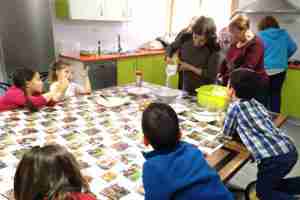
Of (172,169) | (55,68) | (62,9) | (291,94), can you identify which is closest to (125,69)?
(62,9)

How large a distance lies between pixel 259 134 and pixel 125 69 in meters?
2.73

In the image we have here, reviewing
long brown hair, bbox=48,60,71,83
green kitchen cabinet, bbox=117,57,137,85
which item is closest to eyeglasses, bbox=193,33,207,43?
long brown hair, bbox=48,60,71,83

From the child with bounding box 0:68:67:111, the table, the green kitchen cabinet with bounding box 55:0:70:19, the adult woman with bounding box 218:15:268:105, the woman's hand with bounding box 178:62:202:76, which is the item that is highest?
the green kitchen cabinet with bounding box 55:0:70:19

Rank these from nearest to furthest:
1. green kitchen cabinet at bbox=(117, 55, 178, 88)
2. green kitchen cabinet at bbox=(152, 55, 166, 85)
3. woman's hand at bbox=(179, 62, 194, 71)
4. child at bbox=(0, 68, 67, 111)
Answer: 1. child at bbox=(0, 68, 67, 111)
2. woman's hand at bbox=(179, 62, 194, 71)
3. green kitchen cabinet at bbox=(117, 55, 178, 88)
4. green kitchen cabinet at bbox=(152, 55, 166, 85)

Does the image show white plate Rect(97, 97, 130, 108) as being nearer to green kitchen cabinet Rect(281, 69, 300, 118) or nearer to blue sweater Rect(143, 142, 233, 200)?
blue sweater Rect(143, 142, 233, 200)

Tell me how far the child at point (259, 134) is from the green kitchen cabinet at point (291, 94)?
94.7 inches

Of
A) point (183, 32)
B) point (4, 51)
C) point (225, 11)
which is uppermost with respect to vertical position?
point (225, 11)

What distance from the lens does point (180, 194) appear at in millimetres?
864

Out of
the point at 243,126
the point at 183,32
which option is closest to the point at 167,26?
the point at 183,32

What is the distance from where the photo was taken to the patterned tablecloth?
1.07m

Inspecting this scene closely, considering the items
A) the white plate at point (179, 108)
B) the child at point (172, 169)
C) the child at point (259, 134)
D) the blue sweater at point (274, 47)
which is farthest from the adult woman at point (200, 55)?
the child at point (172, 169)

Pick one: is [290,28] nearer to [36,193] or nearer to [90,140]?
[90,140]

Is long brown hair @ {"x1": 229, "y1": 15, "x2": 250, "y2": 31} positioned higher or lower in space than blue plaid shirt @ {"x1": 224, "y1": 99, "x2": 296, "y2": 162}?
higher

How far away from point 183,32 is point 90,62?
1479mm
